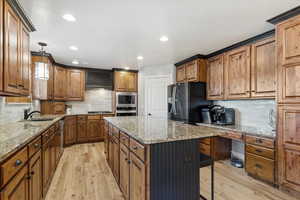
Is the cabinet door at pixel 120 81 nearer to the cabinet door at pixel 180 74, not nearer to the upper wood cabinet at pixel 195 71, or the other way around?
the cabinet door at pixel 180 74

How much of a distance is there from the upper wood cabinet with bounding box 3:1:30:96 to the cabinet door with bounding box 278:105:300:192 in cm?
332

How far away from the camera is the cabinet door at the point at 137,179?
1.40m

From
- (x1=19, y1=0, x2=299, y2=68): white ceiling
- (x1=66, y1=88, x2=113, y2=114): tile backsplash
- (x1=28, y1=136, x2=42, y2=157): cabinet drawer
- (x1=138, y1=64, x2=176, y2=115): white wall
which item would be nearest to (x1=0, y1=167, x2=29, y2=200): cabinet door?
(x1=28, y1=136, x2=42, y2=157): cabinet drawer

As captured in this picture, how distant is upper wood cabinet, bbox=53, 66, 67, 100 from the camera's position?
14.8ft

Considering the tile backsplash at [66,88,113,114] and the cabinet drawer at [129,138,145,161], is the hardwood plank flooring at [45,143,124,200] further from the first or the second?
the tile backsplash at [66,88,113,114]

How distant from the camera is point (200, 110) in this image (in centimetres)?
392

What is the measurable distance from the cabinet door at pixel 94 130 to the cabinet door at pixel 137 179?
3606 mm

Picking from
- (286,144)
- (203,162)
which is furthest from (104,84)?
(286,144)

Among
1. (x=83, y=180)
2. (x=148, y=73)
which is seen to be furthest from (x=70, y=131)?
(x=148, y=73)

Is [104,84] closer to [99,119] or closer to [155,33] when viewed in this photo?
[99,119]

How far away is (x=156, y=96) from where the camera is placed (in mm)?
5152

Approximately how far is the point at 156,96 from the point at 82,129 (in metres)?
2.54

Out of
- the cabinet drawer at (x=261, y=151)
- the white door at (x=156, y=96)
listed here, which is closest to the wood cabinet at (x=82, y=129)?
the white door at (x=156, y=96)

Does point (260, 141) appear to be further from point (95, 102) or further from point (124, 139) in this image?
point (95, 102)
